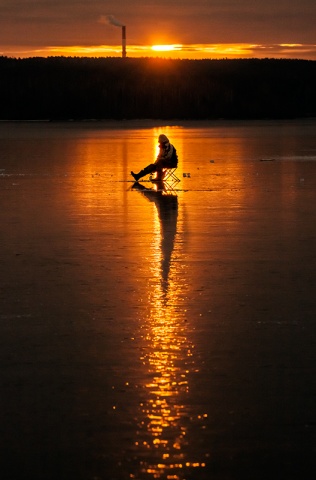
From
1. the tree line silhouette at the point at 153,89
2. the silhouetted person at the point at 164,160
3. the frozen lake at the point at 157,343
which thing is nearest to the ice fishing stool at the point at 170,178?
the silhouetted person at the point at 164,160

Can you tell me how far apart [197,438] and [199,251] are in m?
7.69

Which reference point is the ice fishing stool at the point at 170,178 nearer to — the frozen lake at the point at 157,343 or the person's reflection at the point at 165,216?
the person's reflection at the point at 165,216

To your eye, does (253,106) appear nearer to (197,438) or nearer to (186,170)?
(186,170)

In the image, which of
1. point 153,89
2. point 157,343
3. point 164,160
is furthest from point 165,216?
point 153,89

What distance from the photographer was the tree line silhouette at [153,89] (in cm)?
15512

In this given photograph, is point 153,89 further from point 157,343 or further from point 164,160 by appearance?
point 157,343

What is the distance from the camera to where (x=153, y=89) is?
16762 cm

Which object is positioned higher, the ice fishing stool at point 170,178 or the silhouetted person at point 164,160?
the silhouetted person at point 164,160

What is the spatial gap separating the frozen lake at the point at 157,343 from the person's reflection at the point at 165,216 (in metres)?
0.04

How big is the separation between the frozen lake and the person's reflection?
0.14 ft

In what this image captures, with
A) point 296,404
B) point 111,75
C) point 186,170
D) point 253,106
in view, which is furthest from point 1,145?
point 111,75

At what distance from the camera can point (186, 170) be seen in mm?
31297

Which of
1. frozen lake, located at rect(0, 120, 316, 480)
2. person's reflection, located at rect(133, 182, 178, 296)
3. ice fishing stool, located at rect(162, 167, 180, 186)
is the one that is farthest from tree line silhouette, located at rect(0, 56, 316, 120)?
frozen lake, located at rect(0, 120, 316, 480)

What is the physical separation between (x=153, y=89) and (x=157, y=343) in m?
160
